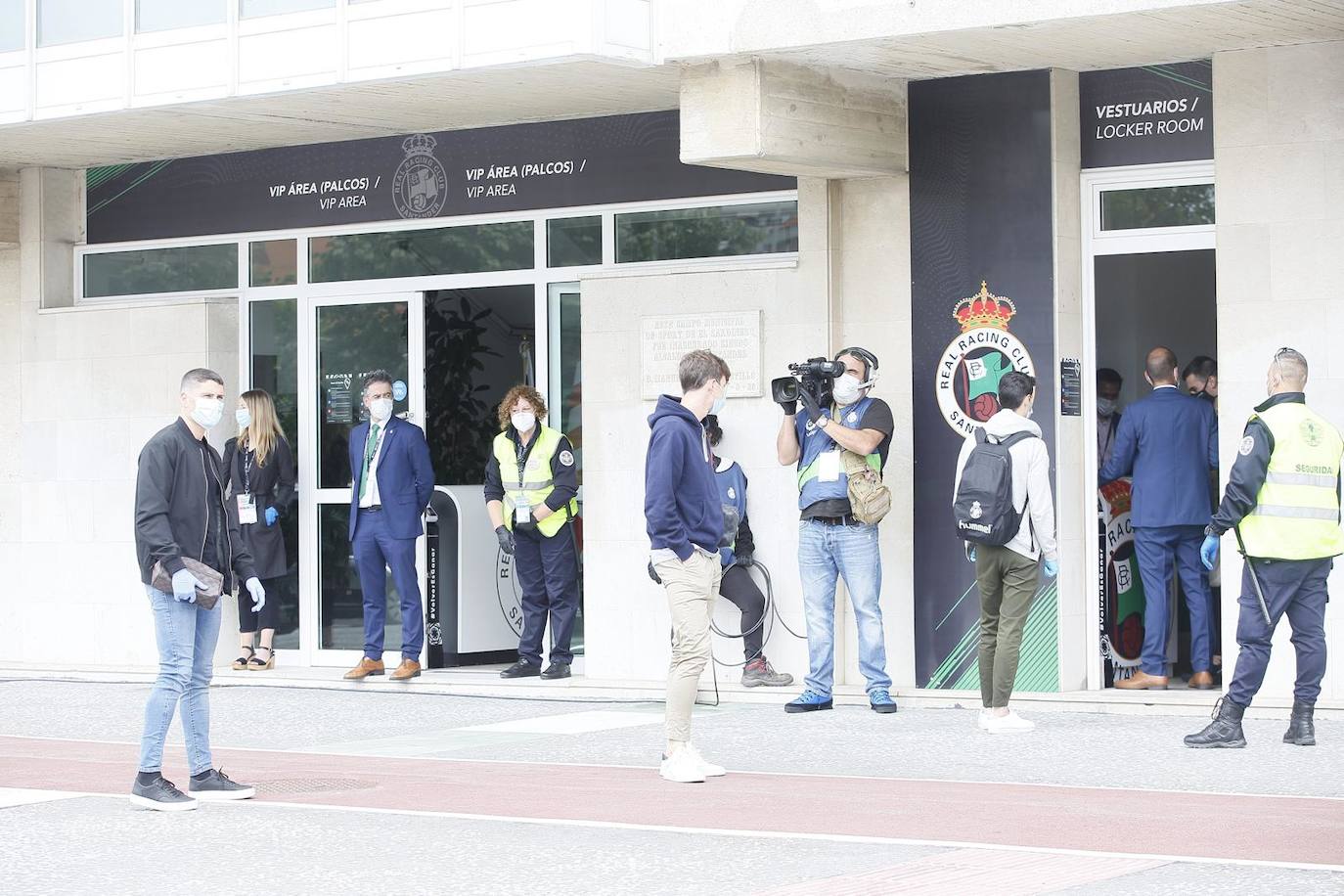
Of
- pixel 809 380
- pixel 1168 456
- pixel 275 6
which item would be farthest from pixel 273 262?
pixel 1168 456

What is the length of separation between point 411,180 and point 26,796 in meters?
7.20

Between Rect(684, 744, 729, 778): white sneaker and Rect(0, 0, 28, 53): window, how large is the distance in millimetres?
7957

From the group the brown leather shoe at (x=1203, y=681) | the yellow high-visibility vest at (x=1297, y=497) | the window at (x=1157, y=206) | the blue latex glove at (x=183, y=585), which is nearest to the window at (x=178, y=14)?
the blue latex glove at (x=183, y=585)

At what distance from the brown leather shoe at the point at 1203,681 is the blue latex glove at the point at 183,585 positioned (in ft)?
22.3

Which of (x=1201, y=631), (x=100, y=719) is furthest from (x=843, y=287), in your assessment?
(x=100, y=719)

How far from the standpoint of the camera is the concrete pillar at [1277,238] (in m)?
12.0

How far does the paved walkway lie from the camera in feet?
23.8

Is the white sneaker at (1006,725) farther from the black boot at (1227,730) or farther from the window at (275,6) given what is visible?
the window at (275,6)

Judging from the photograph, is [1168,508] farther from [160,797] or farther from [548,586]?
[160,797]

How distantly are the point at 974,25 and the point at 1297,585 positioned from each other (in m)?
3.60

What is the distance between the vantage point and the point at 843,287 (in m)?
13.7

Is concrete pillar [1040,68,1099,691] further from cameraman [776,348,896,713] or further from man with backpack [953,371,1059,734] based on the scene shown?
man with backpack [953,371,1059,734]

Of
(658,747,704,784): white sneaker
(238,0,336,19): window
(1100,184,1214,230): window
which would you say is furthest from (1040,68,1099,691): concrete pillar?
(238,0,336,19): window

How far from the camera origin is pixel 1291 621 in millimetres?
10430
